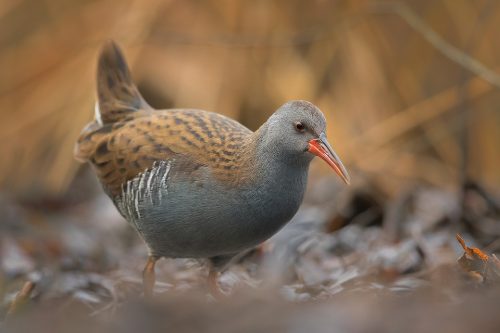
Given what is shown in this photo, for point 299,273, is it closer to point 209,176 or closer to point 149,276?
point 149,276

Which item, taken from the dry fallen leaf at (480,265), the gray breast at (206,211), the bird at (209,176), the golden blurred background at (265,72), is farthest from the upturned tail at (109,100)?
the dry fallen leaf at (480,265)

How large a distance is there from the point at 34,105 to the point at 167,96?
1.16 meters

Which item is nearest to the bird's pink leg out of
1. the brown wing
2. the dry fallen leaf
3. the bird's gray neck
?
the brown wing

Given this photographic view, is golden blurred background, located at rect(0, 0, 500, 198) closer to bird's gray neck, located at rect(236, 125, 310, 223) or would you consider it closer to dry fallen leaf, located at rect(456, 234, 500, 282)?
bird's gray neck, located at rect(236, 125, 310, 223)

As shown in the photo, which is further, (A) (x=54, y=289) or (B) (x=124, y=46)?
(B) (x=124, y=46)

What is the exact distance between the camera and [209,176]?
4.11 metres

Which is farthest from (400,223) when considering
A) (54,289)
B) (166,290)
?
(54,289)

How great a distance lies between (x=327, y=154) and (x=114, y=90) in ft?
5.93

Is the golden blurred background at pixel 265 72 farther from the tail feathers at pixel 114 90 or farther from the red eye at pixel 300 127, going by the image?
the red eye at pixel 300 127

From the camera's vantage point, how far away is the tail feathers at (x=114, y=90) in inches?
201

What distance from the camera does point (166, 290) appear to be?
4559mm

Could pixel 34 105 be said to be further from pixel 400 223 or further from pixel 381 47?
pixel 400 223

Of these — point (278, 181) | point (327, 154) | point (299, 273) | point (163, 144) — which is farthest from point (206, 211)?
point (299, 273)

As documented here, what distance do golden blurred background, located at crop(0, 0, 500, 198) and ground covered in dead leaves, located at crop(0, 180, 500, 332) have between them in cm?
75
